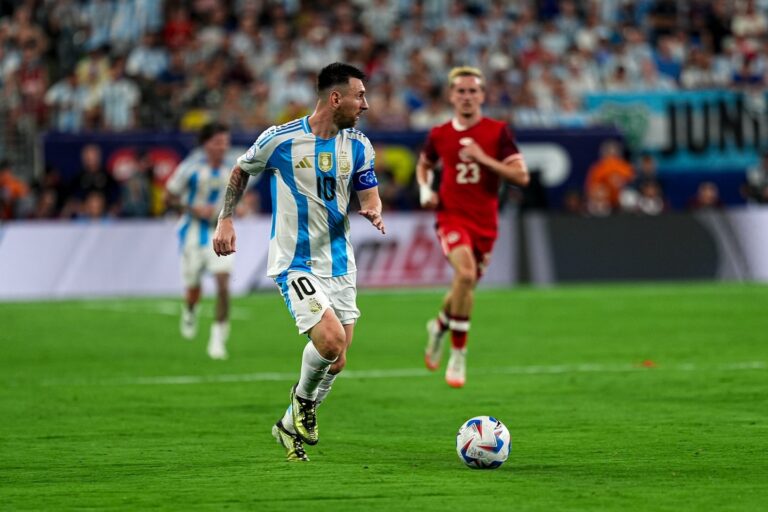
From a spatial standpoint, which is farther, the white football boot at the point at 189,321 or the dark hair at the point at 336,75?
the white football boot at the point at 189,321

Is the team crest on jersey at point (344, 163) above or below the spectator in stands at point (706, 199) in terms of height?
above

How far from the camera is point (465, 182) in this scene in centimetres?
1396

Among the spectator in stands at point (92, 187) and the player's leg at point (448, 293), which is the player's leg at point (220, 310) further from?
the spectator in stands at point (92, 187)

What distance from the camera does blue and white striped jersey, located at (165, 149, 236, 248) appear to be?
675 inches

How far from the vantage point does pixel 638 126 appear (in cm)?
2923

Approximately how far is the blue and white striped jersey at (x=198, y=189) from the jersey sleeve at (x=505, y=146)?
4412mm

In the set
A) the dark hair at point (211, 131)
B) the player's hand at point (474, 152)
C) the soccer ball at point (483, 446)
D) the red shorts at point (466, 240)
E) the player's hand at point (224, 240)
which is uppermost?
the dark hair at point (211, 131)

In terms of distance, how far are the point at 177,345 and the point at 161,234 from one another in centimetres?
700

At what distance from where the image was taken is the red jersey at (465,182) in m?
13.9

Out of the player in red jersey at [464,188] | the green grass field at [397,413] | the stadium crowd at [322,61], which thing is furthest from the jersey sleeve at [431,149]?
the stadium crowd at [322,61]

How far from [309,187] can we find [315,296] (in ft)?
2.28

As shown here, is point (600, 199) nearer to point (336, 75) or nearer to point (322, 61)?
point (322, 61)

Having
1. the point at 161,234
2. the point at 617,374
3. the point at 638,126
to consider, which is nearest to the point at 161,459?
the point at 617,374

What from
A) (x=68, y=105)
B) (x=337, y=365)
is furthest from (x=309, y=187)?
(x=68, y=105)
